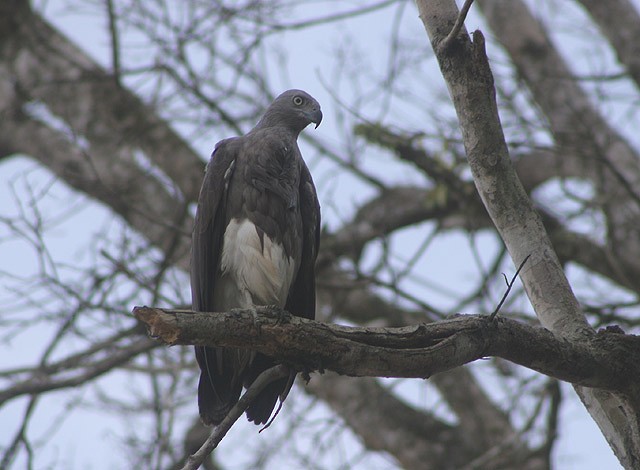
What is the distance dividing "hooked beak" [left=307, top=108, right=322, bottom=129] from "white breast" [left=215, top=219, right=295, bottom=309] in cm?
102

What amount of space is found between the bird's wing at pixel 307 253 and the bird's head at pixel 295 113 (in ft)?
1.50

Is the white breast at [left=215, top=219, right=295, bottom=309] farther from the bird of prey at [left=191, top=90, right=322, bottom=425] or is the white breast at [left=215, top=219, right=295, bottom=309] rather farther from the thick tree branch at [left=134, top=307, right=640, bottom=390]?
the thick tree branch at [left=134, top=307, right=640, bottom=390]

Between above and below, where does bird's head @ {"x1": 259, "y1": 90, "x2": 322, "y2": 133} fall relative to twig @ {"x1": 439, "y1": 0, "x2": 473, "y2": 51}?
above

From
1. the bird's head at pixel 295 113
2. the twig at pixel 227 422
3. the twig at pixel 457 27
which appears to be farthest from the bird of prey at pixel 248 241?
the twig at pixel 457 27

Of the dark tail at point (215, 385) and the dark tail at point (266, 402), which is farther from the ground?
the dark tail at point (215, 385)

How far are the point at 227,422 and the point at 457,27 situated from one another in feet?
5.73

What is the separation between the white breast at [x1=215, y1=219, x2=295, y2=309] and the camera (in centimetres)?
418

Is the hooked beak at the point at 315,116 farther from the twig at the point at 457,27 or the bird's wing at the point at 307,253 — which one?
the twig at the point at 457,27

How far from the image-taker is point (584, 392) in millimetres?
3189

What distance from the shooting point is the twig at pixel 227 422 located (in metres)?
2.80

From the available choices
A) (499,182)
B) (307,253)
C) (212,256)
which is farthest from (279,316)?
(307,253)

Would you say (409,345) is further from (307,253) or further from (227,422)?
(307,253)

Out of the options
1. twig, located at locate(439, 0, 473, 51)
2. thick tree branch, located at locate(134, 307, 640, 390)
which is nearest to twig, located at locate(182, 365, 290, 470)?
thick tree branch, located at locate(134, 307, 640, 390)

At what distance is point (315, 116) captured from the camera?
195 inches
